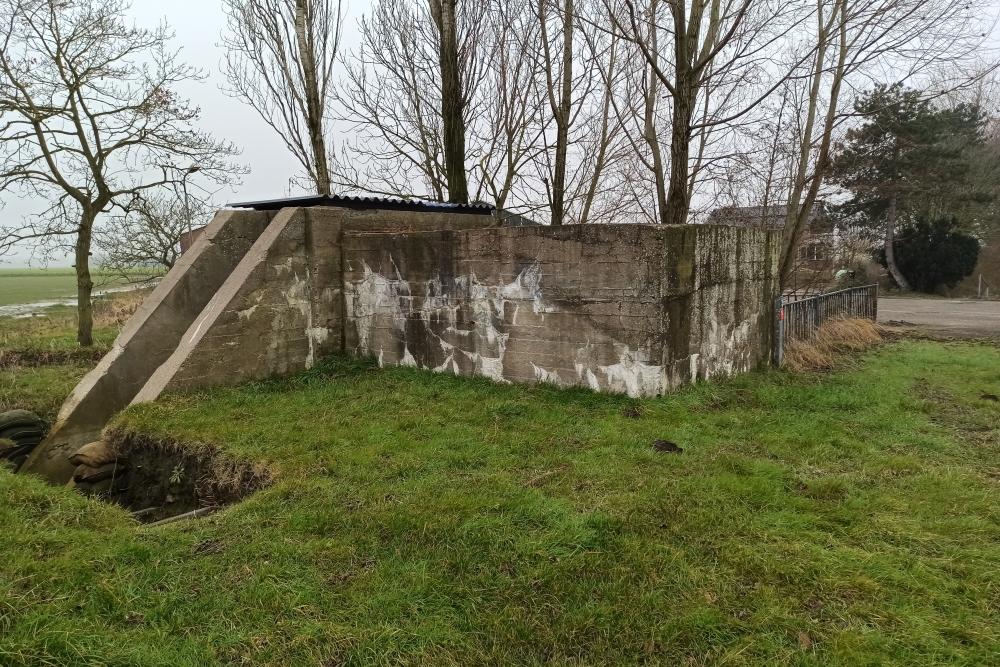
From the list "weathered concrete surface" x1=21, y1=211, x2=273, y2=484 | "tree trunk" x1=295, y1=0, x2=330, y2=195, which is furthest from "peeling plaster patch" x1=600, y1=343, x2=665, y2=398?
"tree trunk" x1=295, y1=0, x2=330, y2=195

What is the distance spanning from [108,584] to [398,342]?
4841 mm

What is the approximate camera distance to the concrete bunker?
5.93 meters

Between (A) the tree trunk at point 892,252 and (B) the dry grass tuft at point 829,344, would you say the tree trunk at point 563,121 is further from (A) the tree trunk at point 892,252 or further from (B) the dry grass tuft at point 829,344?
(A) the tree trunk at point 892,252

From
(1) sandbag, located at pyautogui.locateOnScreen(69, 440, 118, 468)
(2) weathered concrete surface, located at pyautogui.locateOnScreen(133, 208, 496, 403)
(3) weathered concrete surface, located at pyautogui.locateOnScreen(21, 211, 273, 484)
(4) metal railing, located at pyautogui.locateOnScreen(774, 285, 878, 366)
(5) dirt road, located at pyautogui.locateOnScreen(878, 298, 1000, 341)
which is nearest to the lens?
(1) sandbag, located at pyautogui.locateOnScreen(69, 440, 118, 468)

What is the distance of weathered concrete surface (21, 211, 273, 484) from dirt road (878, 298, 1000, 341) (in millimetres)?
14273

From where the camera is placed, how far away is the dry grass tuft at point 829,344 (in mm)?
8312

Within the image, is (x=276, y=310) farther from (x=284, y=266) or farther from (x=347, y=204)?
(x=347, y=204)

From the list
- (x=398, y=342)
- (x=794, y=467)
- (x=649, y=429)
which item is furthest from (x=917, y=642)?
(x=398, y=342)

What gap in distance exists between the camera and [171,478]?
5242 millimetres

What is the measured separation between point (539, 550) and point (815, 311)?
869cm

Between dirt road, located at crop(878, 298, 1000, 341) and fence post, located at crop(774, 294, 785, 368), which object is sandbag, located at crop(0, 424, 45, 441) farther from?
dirt road, located at crop(878, 298, 1000, 341)

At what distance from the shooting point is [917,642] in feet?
8.07

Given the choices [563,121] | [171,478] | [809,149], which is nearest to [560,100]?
[563,121]

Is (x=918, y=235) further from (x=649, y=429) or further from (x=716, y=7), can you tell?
(x=649, y=429)
